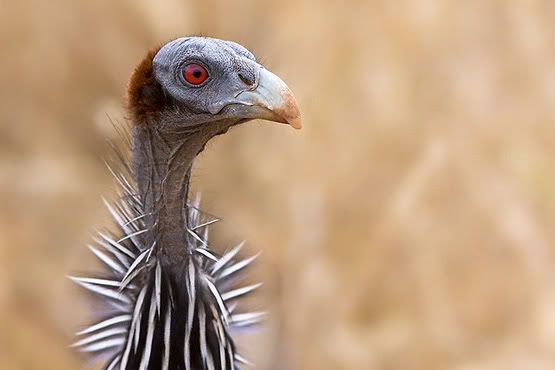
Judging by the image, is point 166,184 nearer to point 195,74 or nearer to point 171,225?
point 171,225

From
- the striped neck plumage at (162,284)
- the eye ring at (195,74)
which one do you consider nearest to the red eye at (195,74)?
the eye ring at (195,74)

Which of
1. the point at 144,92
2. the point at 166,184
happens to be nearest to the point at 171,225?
the point at 166,184

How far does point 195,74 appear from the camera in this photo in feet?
5.36

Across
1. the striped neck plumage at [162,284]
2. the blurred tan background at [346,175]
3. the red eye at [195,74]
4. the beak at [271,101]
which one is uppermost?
the blurred tan background at [346,175]

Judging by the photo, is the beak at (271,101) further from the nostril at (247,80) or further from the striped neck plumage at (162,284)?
the striped neck plumage at (162,284)

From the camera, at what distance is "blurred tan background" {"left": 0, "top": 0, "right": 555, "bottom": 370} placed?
3.47 m

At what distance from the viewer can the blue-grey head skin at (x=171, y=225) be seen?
1.64 m

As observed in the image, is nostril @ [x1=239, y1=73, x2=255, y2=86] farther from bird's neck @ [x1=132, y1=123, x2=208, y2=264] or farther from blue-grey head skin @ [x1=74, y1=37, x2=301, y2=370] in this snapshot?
bird's neck @ [x1=132, y1=123, x2=208, y2=264]

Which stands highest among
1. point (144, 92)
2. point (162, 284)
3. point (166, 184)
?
point (144, 92)

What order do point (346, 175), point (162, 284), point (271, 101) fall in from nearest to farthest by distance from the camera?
point (271, 101) < point (162, 284) < point (346, 175)

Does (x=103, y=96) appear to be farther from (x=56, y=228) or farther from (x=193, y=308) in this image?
(x=193, y=308)

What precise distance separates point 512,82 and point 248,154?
95cm

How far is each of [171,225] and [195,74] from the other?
0.26 meters

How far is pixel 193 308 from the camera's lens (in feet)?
5.59
